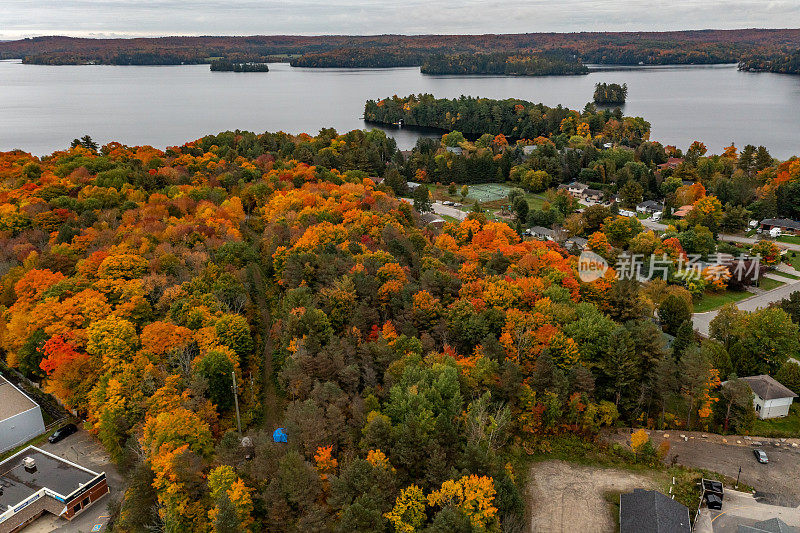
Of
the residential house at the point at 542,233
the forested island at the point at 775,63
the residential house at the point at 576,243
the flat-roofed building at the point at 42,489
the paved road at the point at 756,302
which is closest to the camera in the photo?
the flat-roofed building at the point at 42,489

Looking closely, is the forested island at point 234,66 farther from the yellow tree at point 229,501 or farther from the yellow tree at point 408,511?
the yellow tree at point 408,511

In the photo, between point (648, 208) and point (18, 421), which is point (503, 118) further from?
point (18, 421)

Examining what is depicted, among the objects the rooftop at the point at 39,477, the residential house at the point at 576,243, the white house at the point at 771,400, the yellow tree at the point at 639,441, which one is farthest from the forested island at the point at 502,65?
the rooftop at the point at 39,477

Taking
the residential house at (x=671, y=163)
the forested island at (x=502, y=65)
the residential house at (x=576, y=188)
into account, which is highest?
the forested island at (x=502, y=65)

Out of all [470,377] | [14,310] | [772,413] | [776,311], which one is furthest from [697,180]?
[14,310]

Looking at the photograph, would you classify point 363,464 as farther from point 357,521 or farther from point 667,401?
point 667,401

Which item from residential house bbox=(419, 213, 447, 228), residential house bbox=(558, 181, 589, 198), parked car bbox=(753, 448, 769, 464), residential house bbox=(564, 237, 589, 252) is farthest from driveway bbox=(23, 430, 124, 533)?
residential house bbox=(558, 181, 589, 198)
